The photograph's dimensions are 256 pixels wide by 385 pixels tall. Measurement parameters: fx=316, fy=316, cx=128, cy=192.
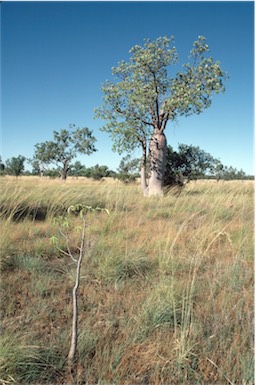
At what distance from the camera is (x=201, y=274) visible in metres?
2.36

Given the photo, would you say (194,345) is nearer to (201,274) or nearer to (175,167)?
(201,274)

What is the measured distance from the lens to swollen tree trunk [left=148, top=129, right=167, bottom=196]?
989 cm

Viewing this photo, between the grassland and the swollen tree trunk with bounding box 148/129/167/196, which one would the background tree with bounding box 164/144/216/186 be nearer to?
the swollen tree trunk with bounding box 148/129/167/196

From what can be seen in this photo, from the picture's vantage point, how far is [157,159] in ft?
32.5

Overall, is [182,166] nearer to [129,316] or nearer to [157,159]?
[157,159]

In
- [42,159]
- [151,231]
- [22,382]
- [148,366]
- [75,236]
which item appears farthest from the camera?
[42,159]

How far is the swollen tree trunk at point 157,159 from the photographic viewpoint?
32.4 ft

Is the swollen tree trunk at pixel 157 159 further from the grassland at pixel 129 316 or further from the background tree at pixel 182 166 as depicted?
the grassland at pixel 129 316

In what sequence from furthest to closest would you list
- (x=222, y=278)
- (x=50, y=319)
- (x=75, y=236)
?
(x=75, y=236) → (x=222, y=278) → (x=50, y=319)

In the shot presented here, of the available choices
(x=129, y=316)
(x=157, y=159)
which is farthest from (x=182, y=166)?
(x=129, y=316)

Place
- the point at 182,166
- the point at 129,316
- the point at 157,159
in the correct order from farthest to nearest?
the point at 182,166, the point at 157,159, the point at 129,316

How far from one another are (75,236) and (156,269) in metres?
1.24

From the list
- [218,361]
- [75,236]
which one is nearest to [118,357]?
[218,361]

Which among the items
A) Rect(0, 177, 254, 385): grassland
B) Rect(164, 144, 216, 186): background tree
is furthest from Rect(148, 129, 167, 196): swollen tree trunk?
Rect(0, 177, 254, 385): grassland
